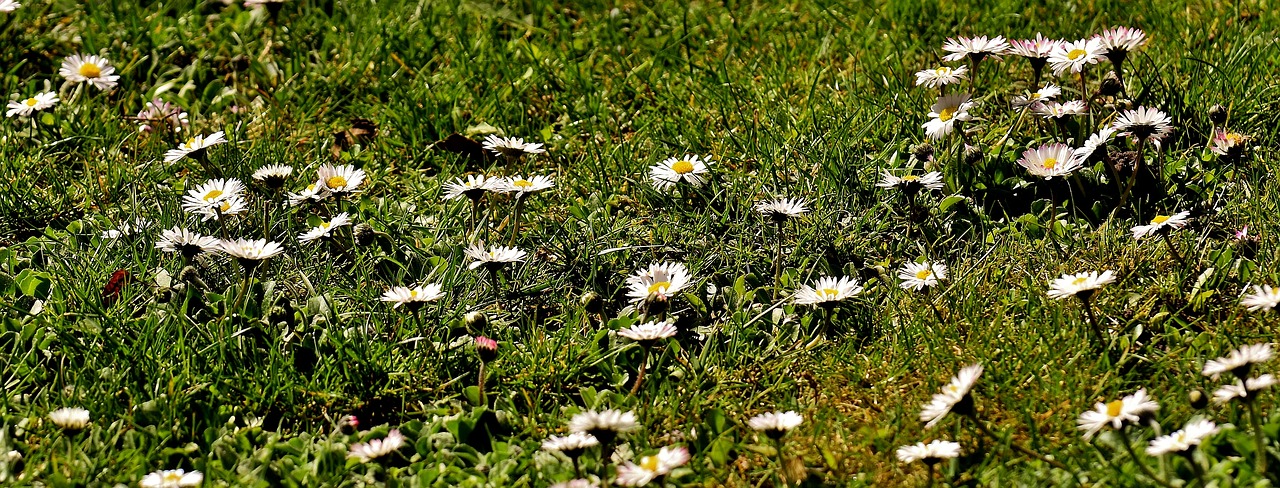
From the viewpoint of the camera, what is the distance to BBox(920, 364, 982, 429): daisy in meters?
2.09

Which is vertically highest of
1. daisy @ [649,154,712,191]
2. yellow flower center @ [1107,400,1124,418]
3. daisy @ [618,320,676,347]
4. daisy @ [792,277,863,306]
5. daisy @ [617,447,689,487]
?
daisy @ [649,154,712,191]

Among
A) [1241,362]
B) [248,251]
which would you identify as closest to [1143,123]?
[1241,362]

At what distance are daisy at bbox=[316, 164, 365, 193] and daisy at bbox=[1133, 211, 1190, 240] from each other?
5.25 ft

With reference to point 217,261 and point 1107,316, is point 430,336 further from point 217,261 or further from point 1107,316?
point 1107,316

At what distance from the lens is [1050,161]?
2.89 metres

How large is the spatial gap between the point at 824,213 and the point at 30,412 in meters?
1.59

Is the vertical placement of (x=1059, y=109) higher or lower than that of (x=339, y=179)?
higher

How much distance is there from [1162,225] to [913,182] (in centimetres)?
49

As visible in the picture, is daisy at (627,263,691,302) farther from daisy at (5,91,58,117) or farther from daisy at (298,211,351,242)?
daisy at (5,91,58,117)

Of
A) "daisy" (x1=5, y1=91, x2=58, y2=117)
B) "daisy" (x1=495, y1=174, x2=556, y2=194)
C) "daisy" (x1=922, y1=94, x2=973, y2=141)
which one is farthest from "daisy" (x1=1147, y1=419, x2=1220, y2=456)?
"daisy" (x1=5, y1=91, x2=58, y2=117)

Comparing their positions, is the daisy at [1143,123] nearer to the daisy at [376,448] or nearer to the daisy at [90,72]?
the daisy at [376,448]

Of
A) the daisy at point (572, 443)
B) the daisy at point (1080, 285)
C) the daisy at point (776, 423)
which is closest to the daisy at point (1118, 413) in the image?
the daisy at point (1080, 285)

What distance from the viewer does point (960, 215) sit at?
2965 mm

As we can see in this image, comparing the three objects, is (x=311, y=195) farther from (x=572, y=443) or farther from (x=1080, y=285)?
(x=1080, y=285)
